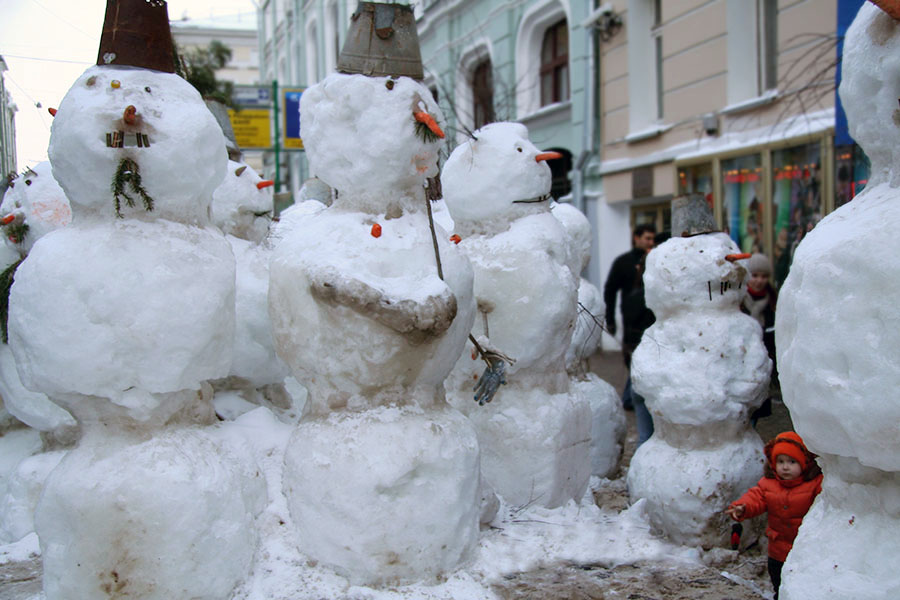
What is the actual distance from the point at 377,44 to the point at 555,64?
8811mm

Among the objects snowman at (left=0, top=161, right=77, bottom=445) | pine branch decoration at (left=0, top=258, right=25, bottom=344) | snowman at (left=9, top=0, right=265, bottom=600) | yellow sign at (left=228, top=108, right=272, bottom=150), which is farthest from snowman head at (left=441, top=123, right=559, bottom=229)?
yellow sign at (left=228, top=108, right=272, bottom=150)

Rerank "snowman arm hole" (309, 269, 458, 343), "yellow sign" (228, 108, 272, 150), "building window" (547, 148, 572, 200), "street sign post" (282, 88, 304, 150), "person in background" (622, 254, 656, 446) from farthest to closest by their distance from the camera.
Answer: "yellow sign" (228, 108, 272, 150) → "street sign post" (282, 88, 304, 150) → "building window" (547, 148, 572, 200) → "person in background" (622, 254, 656, 446) → "snowman arm hole" (309, 269, 458, 343)

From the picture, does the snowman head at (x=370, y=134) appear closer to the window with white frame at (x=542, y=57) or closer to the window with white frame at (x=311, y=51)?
the window with white frame at (x=542, y=57)

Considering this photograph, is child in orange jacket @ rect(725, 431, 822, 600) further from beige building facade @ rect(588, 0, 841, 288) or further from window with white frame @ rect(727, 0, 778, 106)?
window with white frame @ rect(727, 0, 778, 106)

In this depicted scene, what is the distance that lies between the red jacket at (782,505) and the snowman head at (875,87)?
138 centimetres

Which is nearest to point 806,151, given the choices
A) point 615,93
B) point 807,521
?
point 615,93

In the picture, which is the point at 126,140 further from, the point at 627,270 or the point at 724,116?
the point at 724,116

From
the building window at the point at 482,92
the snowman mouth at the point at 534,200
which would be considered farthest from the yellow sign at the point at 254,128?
the snowman mouth at the point at 534,200

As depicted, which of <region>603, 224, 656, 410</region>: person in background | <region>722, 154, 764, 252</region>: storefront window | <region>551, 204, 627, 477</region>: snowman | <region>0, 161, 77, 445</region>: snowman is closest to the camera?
<region>0, 161, 77, 445</region>: snowman

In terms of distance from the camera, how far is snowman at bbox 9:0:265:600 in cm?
250

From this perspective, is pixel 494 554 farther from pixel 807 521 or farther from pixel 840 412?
pixel 840 412

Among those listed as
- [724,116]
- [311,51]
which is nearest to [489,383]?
[724,116]

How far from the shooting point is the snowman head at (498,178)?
3.81 m

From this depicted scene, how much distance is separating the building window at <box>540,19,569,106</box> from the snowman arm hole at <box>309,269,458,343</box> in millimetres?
8992
